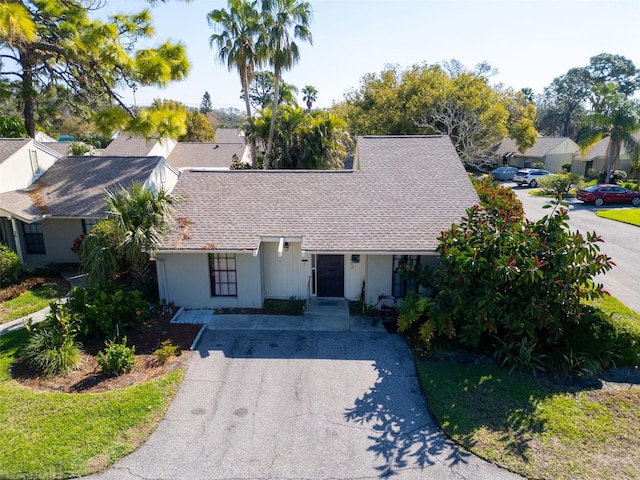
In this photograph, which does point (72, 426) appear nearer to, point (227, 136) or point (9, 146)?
point (9, 146)

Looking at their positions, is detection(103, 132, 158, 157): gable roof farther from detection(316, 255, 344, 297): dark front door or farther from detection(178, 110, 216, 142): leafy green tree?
detection(316, 255, 344, 297): dark front door

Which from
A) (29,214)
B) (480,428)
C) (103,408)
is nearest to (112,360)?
(103,408)

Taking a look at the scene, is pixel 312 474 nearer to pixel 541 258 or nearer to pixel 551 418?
pixel 551 418

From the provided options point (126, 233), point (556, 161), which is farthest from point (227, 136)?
point (126, 233)

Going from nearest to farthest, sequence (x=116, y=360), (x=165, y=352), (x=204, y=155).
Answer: (x=116, y=360), (x=165, y=352), (x=204, y=155)

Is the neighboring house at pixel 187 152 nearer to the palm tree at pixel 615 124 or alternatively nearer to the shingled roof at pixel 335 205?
the shingled roof at pixel 335 205

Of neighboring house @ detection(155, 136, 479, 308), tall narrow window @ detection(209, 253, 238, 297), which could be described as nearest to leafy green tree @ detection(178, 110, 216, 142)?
neighboring house @ detection(155, 136, 479, 308)

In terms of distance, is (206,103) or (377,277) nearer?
(377,277)
